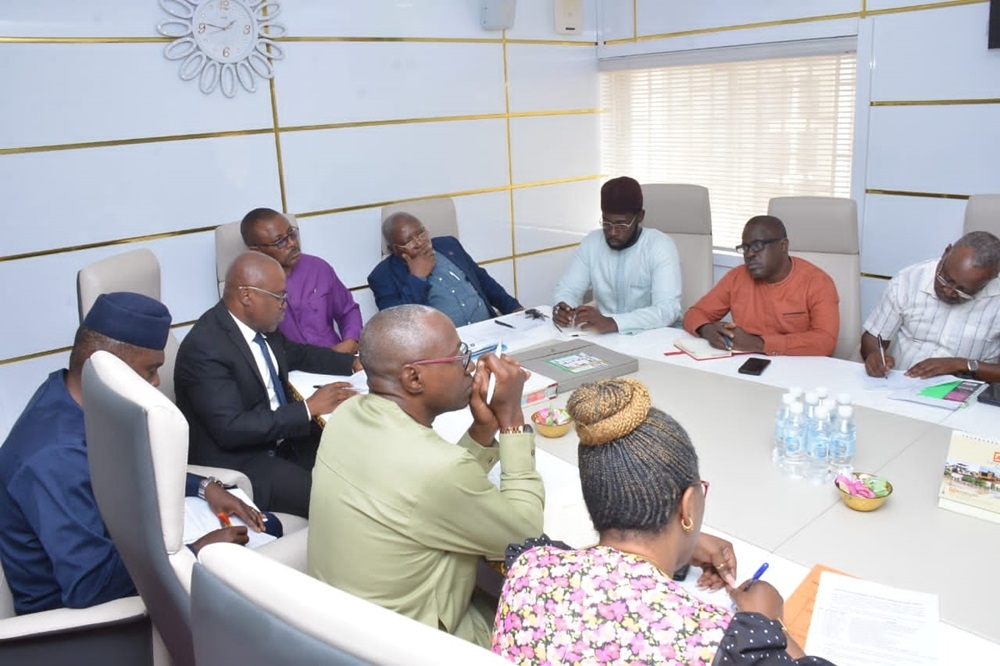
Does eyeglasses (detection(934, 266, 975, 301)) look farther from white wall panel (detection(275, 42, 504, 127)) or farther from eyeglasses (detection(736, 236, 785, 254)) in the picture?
white wall panel (detection(275, 42, 504, 127))

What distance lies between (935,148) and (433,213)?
8.70ft

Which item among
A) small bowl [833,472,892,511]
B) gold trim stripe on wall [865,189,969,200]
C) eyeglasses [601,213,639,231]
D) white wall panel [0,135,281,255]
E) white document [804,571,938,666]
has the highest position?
white wall panel [0,135,281,255]

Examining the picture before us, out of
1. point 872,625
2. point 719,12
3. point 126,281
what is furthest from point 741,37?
point 872,625

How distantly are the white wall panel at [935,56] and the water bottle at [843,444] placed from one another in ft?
8.89

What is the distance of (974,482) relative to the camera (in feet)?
5.76

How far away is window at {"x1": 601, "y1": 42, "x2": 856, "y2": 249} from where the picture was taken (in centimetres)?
456

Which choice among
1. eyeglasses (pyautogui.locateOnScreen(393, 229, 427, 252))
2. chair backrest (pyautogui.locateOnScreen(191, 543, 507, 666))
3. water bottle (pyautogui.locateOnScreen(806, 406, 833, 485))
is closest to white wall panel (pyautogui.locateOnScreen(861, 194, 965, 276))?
eyeglasses (pyautogui.locateOnScreen(393, 229, 427, 252))

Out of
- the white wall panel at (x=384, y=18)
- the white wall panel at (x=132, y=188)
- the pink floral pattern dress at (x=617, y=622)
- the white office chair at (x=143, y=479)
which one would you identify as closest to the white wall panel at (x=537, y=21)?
the white wall panel at (x=384, y=18)

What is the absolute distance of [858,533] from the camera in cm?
169

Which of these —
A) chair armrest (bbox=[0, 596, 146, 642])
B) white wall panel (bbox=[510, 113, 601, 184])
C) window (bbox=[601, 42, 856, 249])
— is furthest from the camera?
white wall panel (bbox=[510, 113, 601, 184])

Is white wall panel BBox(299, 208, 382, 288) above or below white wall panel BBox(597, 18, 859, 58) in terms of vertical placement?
below

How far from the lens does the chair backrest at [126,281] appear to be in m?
2.52

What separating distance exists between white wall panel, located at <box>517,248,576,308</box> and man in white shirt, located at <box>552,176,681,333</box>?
1361 mm

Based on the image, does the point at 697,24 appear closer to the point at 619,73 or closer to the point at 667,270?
the point at 619,73
